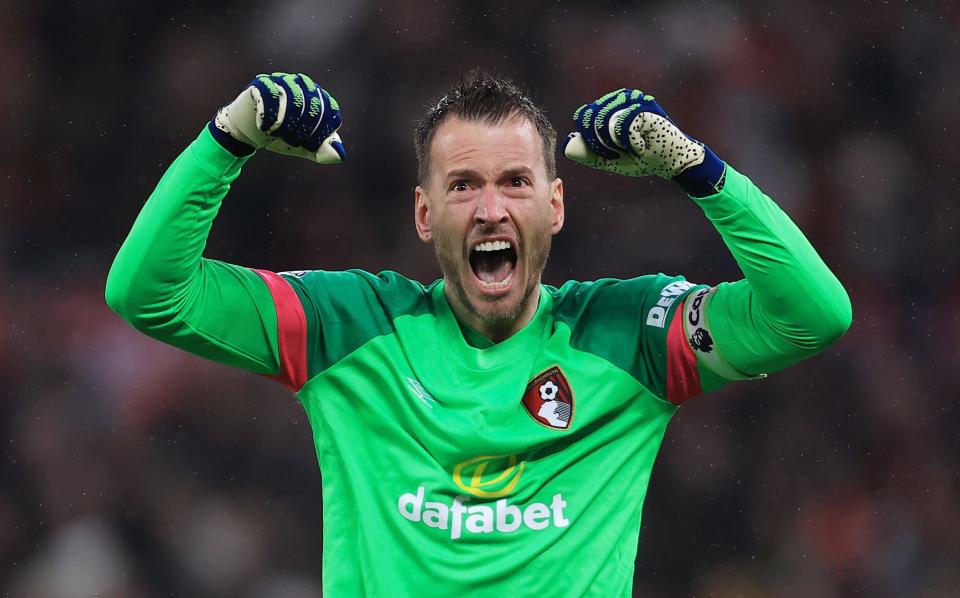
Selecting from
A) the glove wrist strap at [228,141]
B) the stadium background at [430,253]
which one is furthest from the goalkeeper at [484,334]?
the stadium background at [430,253]

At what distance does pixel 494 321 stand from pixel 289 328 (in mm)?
426

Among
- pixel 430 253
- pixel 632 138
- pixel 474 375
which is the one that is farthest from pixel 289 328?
pixel 430 253

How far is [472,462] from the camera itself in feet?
7.68

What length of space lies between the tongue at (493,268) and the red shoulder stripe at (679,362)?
0.36 meters

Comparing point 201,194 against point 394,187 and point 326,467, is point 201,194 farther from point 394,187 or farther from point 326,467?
point 394,187

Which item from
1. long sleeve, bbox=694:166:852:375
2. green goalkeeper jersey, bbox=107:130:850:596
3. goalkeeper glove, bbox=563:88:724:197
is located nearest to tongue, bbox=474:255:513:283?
green goalkeeper jersey, bbox=107:130:850:596

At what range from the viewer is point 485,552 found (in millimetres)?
2277

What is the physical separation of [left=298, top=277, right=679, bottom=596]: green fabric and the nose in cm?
25

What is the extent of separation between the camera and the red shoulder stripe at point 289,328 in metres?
2.40

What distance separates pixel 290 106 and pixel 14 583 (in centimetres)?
300

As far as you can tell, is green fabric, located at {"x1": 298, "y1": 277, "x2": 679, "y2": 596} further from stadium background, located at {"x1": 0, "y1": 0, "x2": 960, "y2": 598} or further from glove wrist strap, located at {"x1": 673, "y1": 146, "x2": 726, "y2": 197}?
stadium background, located at {"x1": 0, "y1": 0, "x2": 960, "y2": 598}

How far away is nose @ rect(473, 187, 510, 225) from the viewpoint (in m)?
2.43

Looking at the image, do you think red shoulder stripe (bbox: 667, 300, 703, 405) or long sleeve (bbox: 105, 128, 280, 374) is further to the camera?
red shoulder stripe (bbox: 667, 300, 703, 405)

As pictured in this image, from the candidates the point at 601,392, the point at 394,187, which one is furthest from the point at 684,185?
the point at 394,187
